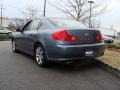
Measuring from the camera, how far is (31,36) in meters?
7.34

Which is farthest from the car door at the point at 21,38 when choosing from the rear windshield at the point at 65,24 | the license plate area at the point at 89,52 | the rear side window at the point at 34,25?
the license plate area at the point at 89,52

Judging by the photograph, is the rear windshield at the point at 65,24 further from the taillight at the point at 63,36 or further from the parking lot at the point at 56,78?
the parking lot at the point at 56,78

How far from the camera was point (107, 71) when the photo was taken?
622 centimetres

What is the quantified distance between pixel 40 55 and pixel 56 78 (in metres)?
1.39

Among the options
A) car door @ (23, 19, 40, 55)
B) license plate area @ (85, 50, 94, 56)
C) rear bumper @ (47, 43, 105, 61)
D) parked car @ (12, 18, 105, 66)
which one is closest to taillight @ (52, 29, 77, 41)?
parked car @ (12, 18, 105, 66)

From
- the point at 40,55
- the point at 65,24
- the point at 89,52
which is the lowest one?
the point at 40,55

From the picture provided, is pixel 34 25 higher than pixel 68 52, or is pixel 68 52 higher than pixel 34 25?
pixel 34 25

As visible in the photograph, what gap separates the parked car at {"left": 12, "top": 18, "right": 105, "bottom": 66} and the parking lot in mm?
401

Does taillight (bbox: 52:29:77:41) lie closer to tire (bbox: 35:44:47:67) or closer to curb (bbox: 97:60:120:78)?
tire (bbox: 35:44:47:67)

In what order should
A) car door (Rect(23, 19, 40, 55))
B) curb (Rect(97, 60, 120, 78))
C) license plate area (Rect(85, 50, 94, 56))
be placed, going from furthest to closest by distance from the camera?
car door (Rect(23, 19, 40, 55)) < license plate area (Rect(85, 50, 94, 56)) < curb (Rect(97, 60, 120, 78))

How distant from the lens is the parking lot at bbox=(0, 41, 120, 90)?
16.0 ft

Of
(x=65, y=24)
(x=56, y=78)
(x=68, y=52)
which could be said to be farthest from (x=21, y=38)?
(x=56, y=78)

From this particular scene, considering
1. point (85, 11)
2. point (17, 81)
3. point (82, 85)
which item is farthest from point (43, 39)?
point (85, 11)

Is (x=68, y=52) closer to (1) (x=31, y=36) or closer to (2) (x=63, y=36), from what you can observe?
(2) (x=63, y=36)
